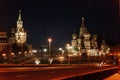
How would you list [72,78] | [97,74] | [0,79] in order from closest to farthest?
[72,78] < [0,79] < [97,74]

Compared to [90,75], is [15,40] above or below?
above

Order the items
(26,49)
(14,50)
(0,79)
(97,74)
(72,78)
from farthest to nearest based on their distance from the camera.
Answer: (26,49), (14,50), (97,74), (0,79), (72,78)

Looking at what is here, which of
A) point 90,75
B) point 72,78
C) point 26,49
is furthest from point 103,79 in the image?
point 26,49

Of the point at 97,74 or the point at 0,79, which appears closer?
the point at 0,79

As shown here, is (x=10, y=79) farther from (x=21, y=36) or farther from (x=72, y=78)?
(x=21, y=36)

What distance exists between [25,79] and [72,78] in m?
4.85

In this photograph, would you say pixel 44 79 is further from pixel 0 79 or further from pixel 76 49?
pixel 76 49

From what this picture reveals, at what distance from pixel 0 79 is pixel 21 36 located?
176 m

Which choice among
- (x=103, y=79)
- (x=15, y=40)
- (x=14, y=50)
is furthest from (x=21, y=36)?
(x=103, y=79)

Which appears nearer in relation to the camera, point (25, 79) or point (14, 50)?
point (25, 79)

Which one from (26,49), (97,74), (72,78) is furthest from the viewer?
(26,49)

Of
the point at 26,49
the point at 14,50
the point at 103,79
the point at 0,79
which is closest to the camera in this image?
the point at 0,79

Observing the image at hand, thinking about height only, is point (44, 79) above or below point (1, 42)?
below

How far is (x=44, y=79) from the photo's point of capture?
23.4 metres
